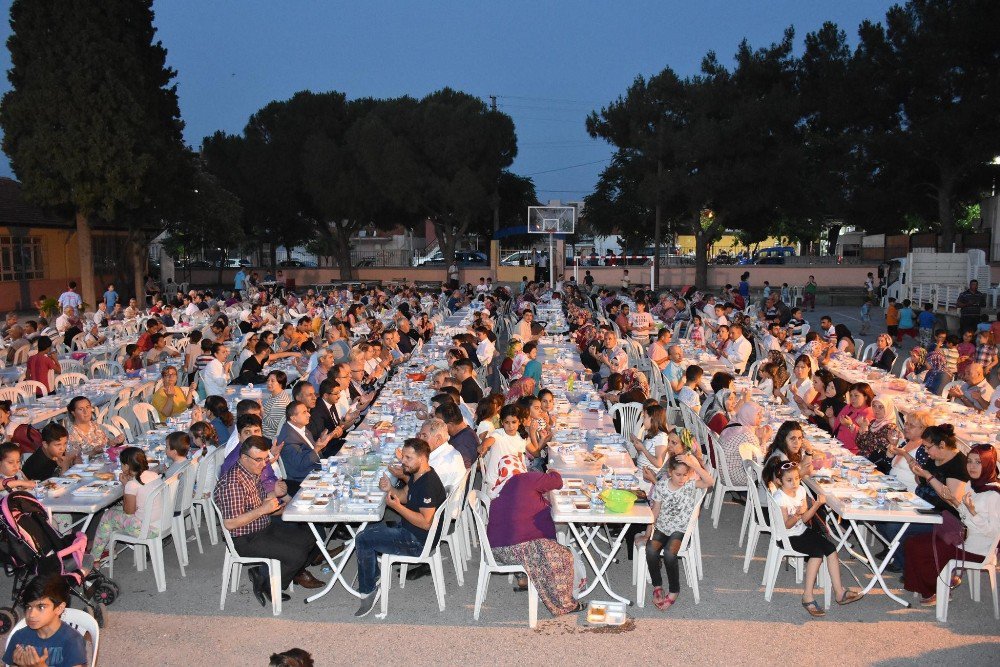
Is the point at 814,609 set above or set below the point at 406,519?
below

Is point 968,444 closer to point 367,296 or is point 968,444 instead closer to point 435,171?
point 367,296

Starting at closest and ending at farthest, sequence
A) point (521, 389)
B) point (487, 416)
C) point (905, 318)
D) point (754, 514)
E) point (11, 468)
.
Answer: point (11, 468), point (754, 514), point (487, 416), point (521, 389), point (905, 318)

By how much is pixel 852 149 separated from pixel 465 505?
32322mm

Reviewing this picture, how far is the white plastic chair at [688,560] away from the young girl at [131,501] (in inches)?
149

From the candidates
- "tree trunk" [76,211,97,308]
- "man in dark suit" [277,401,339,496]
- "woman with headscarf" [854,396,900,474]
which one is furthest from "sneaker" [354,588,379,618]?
"tree trunk" [76,211,97,308]

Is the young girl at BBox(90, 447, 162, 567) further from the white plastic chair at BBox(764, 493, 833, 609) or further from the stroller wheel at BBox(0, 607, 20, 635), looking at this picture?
the white plastic chair at BBox(764, 493, 833, 609)

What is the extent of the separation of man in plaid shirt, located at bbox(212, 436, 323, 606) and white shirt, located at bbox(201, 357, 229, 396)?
460 centimetres

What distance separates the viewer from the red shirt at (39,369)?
11.3 metres

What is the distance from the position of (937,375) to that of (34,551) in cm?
1041

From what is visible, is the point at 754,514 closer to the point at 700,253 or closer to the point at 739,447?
the point at 739,447

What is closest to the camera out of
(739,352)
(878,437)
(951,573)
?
(951,573)

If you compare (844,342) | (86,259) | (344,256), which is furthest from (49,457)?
(344,256)

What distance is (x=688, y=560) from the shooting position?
6633mm

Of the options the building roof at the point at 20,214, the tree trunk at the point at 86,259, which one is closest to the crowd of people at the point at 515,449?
the tree trunk at the point at 86,259
